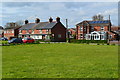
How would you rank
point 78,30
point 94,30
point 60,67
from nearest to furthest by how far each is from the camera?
point 60,67, point 94,30, point 78,30

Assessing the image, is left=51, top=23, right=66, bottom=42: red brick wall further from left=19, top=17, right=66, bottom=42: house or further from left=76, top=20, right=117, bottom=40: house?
left=76, top=20, right=117, bottom=40: house

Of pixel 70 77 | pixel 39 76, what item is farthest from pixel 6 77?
pixel 70 77

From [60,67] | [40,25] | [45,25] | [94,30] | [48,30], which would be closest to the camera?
[60,67]

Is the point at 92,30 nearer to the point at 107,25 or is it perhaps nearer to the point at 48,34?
the point at 107,25

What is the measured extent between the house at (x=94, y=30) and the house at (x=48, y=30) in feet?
20.8

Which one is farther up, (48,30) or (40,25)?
(40,25)

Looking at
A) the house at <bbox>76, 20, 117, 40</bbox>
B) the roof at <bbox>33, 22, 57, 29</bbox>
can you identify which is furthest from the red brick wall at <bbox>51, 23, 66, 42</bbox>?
the house at <bbox>76, 20, 117, 40</bbox>

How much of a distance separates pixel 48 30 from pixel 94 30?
16.3 meters

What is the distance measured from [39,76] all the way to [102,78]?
259cm

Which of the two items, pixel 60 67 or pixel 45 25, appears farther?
pixel 45 25

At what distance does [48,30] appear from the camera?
6259 cm

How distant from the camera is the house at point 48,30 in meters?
62.3

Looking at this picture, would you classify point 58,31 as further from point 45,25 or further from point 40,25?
point 40,25

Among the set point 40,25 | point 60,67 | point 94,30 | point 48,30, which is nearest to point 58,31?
point 48,30
